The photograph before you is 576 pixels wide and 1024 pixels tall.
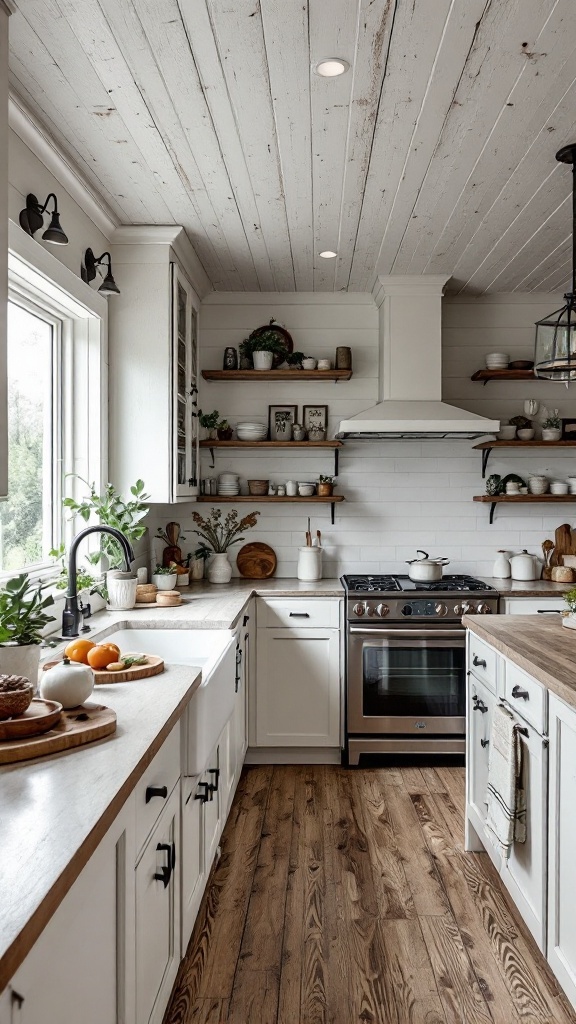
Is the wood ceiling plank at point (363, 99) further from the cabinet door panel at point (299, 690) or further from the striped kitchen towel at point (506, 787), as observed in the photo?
the cabinet door panel at point (299, 690)

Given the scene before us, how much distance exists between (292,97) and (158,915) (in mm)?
2341

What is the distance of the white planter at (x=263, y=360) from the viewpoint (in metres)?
4.27

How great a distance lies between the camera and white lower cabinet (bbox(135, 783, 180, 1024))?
1.53 meters

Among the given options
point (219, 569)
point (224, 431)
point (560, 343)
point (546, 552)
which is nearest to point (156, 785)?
point (560, 343)

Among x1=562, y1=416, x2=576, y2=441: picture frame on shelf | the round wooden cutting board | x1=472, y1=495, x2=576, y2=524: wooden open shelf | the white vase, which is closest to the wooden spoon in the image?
x1=472, y1=495, x2=576, y2=524: wooden open shelf

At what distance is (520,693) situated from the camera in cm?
223

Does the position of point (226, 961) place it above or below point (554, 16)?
below

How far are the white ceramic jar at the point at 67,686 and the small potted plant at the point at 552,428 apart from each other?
345cm

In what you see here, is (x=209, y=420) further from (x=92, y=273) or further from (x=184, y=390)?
(x=92, y=273)

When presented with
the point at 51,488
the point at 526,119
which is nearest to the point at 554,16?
the point at 526,119

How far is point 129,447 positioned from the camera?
343 cm

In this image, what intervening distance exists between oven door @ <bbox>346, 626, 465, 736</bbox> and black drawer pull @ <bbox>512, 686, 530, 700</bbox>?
5.06 ft

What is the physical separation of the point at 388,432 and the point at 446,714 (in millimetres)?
1573

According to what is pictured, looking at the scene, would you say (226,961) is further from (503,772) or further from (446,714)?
(446,714)
